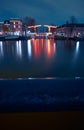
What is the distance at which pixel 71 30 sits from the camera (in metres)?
58.2

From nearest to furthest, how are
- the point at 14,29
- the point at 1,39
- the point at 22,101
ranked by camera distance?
the point at 22,101
the point at 1,39
the point at 14,29

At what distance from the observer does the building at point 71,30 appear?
183 ft

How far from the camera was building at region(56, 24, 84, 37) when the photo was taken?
5591 centimetres

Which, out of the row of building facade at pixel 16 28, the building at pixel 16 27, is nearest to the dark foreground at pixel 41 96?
the row of building facade at pixel 16 28

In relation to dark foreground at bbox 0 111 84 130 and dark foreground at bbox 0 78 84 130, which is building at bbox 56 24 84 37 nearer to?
dark foreground at bbox 0 111 84 130

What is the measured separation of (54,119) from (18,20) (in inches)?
2195

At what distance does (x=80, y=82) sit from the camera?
1.14m

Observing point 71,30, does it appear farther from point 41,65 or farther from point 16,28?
point 41,65

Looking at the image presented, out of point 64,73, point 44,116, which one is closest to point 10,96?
point 44,116

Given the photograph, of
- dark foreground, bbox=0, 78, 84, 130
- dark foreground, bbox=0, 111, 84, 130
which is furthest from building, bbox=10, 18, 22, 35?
dark foreground, bbox=0, 78, 84, 130

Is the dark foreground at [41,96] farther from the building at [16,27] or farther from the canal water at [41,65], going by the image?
the building at [16,27]

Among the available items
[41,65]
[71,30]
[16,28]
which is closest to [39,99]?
[41,65]

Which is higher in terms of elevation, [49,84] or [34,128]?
[49,84]

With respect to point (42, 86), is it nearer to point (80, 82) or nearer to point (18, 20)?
point (80, 82)
